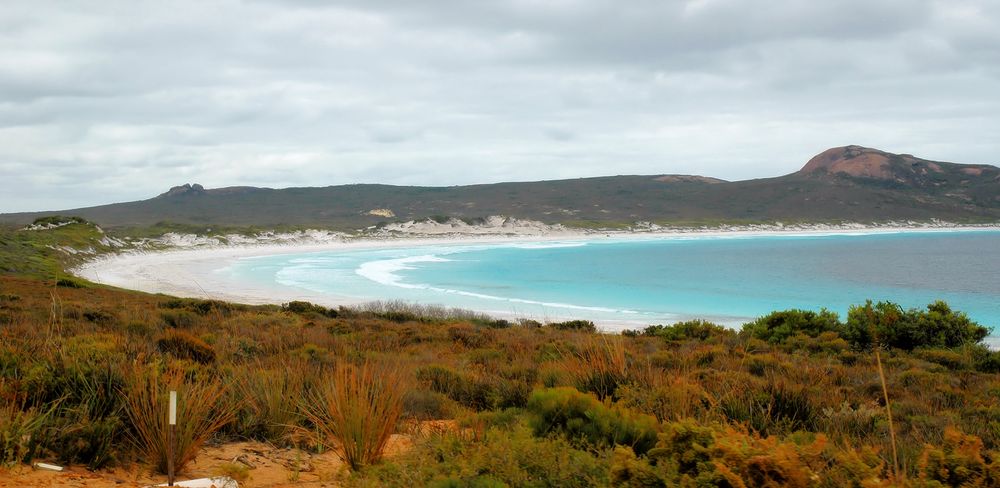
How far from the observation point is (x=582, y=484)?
3564 millimetres

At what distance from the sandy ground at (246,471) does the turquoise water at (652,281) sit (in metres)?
22.6

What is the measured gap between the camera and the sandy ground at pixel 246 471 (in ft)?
14.0

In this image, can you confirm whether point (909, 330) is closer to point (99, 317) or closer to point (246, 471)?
point (246, 471)

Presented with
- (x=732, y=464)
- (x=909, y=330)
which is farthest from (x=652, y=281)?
(x=732, y=464)

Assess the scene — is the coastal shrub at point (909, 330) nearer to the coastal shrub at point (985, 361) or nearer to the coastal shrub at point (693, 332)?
the coastal shrub at point (985, 361)

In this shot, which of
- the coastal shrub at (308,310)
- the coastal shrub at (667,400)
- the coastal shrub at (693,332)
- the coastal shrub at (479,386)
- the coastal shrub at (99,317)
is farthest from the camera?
the coastal shrub at (308,310)

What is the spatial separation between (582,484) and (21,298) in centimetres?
1900

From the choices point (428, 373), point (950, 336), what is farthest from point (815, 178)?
point (428, 373)

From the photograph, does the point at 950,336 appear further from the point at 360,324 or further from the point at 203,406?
the point at 203,406

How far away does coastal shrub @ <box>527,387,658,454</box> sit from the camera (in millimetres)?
4414

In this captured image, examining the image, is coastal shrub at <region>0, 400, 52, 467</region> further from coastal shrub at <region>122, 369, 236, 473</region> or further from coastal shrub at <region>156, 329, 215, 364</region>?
coastal shrub at <region>156, 329, 215, 364</region>

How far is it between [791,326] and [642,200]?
14161cm

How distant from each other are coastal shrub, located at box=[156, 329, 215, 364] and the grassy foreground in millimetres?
27

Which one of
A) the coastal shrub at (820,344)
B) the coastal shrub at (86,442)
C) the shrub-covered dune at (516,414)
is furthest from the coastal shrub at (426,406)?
the coastal shrub at (820,344)
